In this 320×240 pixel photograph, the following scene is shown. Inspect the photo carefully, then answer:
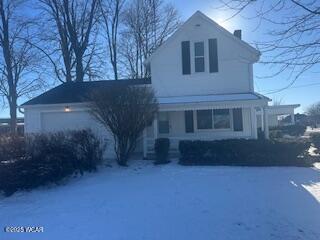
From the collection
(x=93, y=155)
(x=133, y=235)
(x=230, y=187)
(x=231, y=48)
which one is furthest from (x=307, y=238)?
(x=231, y=48)

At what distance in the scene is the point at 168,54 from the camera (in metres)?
18.1

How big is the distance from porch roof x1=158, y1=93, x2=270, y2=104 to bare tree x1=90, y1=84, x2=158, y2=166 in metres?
2.26

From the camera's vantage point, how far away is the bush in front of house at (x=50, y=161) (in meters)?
9.80

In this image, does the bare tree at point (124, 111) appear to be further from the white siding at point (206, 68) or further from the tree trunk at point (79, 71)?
the tree trunk at point (79, 71)

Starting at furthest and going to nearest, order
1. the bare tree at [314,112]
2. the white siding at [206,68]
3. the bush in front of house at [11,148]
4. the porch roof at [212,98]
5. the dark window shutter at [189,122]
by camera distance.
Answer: the bare tree at [314,112] → the white siding at [206,68] → the dark window shutter at [189,122] → the porch roof at [212,98] → the bush in front of house at [11,148]

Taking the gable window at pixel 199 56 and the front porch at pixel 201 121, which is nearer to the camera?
the front porch at pixel 201 121

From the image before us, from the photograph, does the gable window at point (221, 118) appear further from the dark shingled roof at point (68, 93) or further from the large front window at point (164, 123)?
the dark shingled roof at point (68, 93)

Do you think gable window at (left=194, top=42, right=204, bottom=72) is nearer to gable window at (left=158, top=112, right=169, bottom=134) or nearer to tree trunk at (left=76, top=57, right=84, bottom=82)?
gable window at (left=158, top=112, right=169, bottom=134)

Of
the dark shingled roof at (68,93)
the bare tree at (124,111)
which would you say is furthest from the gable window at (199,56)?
the bare tree at (124,111)

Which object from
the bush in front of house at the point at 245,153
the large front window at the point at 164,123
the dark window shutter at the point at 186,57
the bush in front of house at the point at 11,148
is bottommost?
the bush in front of house at the point at 245,153

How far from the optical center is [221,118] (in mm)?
17266

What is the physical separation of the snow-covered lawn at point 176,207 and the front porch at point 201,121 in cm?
457

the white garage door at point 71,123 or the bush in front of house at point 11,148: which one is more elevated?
the white garage door at point 71,123

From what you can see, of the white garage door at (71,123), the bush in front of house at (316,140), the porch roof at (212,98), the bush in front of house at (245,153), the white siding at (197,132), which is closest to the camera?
the bush in front of house at (245,153)
